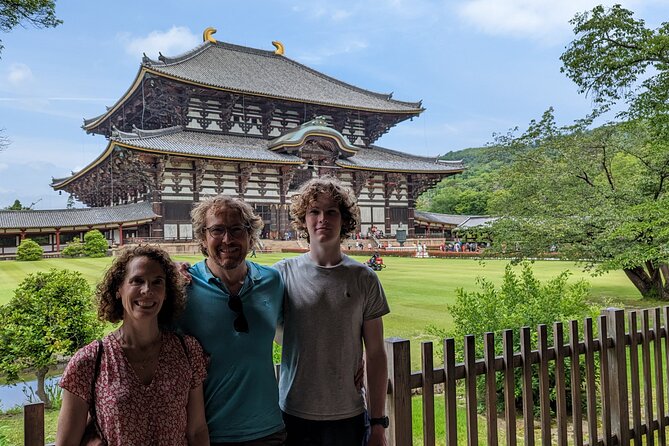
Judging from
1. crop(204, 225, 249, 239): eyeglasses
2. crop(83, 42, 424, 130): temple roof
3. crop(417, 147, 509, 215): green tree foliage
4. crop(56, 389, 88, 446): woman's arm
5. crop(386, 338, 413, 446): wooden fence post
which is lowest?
crop(386, 338, 413, 446): wooden fence post

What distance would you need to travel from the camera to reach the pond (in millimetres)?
4387

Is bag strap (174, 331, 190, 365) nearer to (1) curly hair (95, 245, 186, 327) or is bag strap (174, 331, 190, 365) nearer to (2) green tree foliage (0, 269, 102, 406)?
(1) curly hair (95, 245, 186, 327)

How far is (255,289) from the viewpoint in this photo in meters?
1.77

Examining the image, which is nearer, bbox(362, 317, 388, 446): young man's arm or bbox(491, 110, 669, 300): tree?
bbox(362, 317, 388, 446): young man's arm

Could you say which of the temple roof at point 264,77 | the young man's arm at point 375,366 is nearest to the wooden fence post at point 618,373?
the young man's arm at point 375,366

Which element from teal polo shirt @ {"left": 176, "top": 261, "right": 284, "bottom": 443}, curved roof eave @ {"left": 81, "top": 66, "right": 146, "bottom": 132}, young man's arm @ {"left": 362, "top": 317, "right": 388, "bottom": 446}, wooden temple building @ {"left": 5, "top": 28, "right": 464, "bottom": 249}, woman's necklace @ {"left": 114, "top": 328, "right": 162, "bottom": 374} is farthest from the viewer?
curved roof eave @ {"left": 81, "top": 66, "right": 146, "bottom": 132}

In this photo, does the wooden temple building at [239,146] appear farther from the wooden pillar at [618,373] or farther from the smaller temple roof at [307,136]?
the wooden pillar at [618,373]

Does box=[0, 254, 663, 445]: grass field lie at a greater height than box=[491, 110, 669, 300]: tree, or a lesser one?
lesser

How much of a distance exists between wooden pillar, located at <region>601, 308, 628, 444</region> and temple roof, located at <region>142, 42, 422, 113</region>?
2043 centimetres

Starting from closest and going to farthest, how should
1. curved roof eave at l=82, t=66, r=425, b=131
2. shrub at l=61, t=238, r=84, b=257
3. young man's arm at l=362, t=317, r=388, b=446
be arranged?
young man's arm at l=362, t=317, r=388, b=446
shrub at l=61, t=238, r=84, b=257
curved roof eave at l=82, t=66, r=425, b=131

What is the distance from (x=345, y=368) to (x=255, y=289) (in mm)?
504

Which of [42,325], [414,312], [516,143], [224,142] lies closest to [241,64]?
[224,142]

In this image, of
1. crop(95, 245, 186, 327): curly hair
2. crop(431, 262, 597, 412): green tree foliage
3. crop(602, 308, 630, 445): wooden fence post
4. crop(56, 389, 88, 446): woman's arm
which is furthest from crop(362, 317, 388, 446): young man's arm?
crop(431, 262, 597, 412): green tree foliage

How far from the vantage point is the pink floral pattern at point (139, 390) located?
4.64ft
